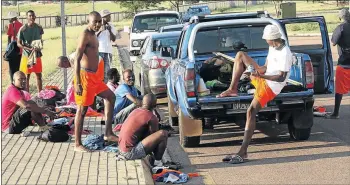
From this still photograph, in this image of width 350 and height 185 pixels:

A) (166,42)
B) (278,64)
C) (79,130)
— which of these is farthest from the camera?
(166,42)

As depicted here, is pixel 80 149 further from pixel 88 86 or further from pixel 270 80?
pixel 270 80

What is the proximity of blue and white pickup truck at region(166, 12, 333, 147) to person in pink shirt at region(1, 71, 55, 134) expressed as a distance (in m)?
2.14

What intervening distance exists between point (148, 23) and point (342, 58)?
46.2 feet

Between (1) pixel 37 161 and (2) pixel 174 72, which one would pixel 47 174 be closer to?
(1) pixel 37 161

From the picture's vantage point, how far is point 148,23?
2567cm

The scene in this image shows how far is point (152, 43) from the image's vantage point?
15.2 meters

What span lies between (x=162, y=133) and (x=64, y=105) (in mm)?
4815

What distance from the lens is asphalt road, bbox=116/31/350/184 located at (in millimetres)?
8039

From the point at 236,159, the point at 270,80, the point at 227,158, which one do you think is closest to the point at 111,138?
the point at 227,158

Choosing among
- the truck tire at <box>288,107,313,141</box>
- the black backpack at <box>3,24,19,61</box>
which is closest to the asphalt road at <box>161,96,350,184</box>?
the truck tire at <box>288,107,313,141</box>

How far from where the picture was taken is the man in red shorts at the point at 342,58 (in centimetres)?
1209

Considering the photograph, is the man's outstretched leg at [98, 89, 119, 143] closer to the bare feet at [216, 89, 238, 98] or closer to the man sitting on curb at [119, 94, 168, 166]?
the man sitting on curb at [119, 94, 168, 166]

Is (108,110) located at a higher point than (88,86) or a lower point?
lower

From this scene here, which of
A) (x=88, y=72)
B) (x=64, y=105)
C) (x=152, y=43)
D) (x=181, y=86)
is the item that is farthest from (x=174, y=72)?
(x=152, y=43)
